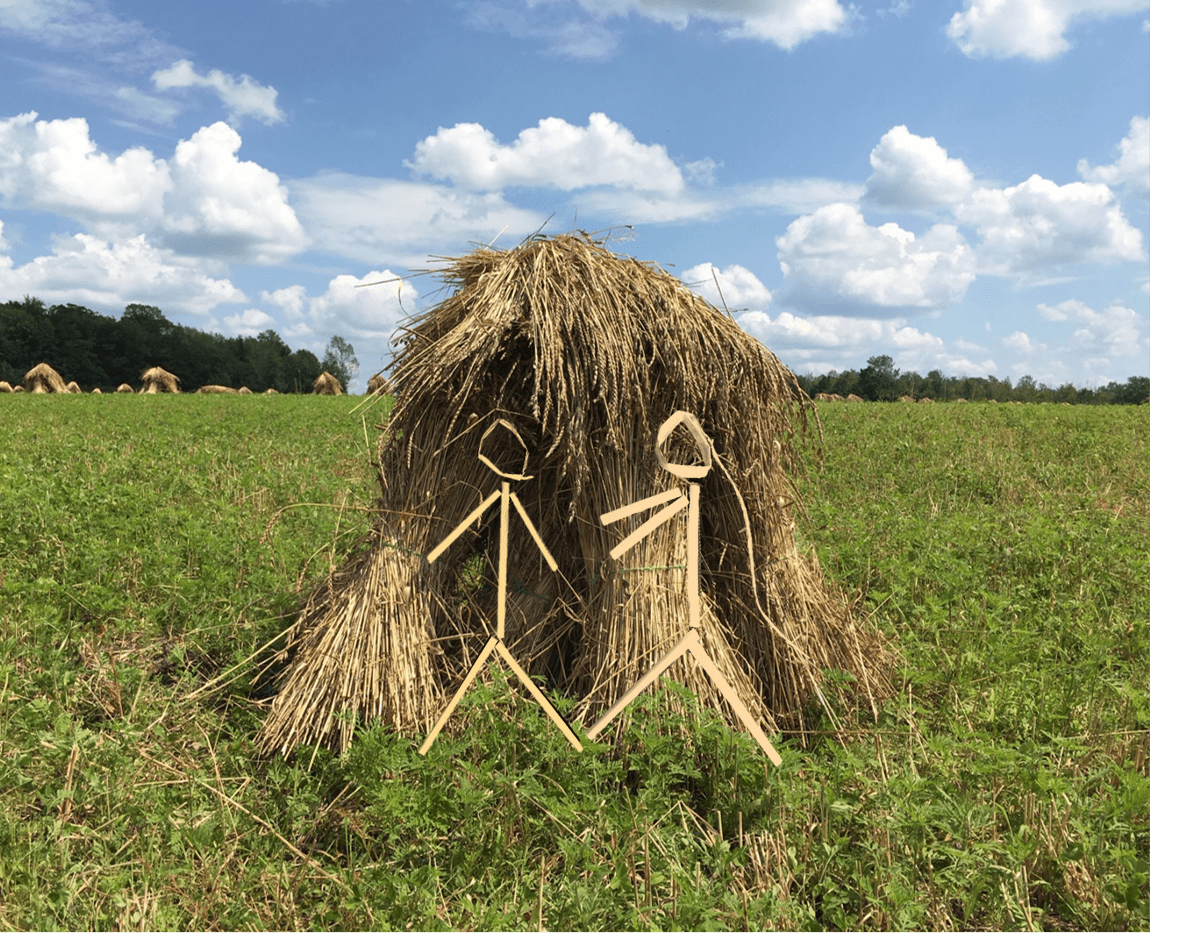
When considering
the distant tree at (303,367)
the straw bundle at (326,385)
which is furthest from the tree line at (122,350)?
the straw bundle at (326,385)

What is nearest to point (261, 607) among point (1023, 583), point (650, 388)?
point (650, 388)

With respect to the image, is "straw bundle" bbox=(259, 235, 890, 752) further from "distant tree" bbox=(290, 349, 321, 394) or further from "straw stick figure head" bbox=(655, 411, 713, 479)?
"distant tree" bbox=(290, 349, 321, 394)

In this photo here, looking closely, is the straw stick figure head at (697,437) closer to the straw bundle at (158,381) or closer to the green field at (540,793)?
the green field at (540,793)

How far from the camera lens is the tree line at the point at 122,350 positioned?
7212cm

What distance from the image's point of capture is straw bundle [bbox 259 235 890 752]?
3.89m

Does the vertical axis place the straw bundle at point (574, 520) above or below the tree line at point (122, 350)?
below

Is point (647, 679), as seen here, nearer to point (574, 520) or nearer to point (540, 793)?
point (540, 793)

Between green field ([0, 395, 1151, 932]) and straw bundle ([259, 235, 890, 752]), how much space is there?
0.95 ft

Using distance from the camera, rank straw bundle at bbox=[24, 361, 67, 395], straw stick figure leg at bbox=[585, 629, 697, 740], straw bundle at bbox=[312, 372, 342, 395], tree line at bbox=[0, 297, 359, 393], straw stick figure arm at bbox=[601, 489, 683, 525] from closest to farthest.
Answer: straw stick figure leg at bbox=[585, 629, 697, 740], straw stick figure arm at bbox=[601, 489, 683, 525], straw bundle at bbox=[24, 361, 67, 395], straw bundle at bbox=[312, 372, 342, 395], tree line at bbox=[0, 297, 359, 393]

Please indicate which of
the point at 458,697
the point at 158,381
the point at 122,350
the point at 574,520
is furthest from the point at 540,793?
the point at 122,350

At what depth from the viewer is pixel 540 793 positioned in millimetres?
3307

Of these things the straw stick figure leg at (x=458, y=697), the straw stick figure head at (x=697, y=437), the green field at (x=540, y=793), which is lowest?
the green field at (x=540, y=793)

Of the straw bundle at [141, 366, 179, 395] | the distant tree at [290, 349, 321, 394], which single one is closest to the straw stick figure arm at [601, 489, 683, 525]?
the straw bundle at [141, 366, 179, 395]

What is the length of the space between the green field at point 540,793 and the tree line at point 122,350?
65.9 meters
